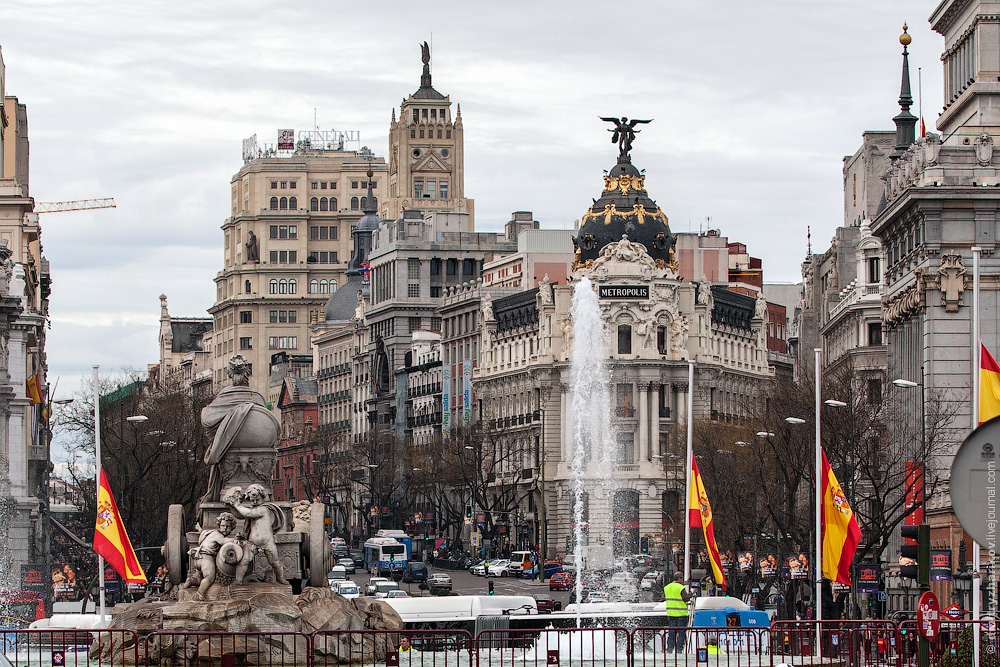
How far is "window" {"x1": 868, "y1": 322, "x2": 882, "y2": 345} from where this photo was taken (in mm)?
118875

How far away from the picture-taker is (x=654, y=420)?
151750 millimetres

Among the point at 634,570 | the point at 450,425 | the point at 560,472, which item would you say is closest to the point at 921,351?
the point at 634,570

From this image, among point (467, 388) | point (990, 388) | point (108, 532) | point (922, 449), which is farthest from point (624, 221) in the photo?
point (990, 388)

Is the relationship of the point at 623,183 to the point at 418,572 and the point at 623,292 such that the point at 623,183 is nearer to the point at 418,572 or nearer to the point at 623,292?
the point at 623,292

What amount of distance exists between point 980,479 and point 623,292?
135m

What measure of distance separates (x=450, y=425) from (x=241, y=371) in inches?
5128

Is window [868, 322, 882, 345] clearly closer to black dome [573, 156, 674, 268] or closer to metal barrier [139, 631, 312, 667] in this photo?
black dome [573, 156, 674, 268]

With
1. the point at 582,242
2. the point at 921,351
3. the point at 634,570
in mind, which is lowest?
the point at 634,570

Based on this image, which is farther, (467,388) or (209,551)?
(467,388)

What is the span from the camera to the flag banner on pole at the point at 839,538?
153 ft

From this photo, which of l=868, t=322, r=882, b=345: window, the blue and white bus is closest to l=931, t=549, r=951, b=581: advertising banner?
l=868, t=322, r=882, b=345: window

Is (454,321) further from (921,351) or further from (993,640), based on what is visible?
(993,640)

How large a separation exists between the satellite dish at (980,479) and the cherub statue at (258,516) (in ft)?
73.0

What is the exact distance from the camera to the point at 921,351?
3123 inches
